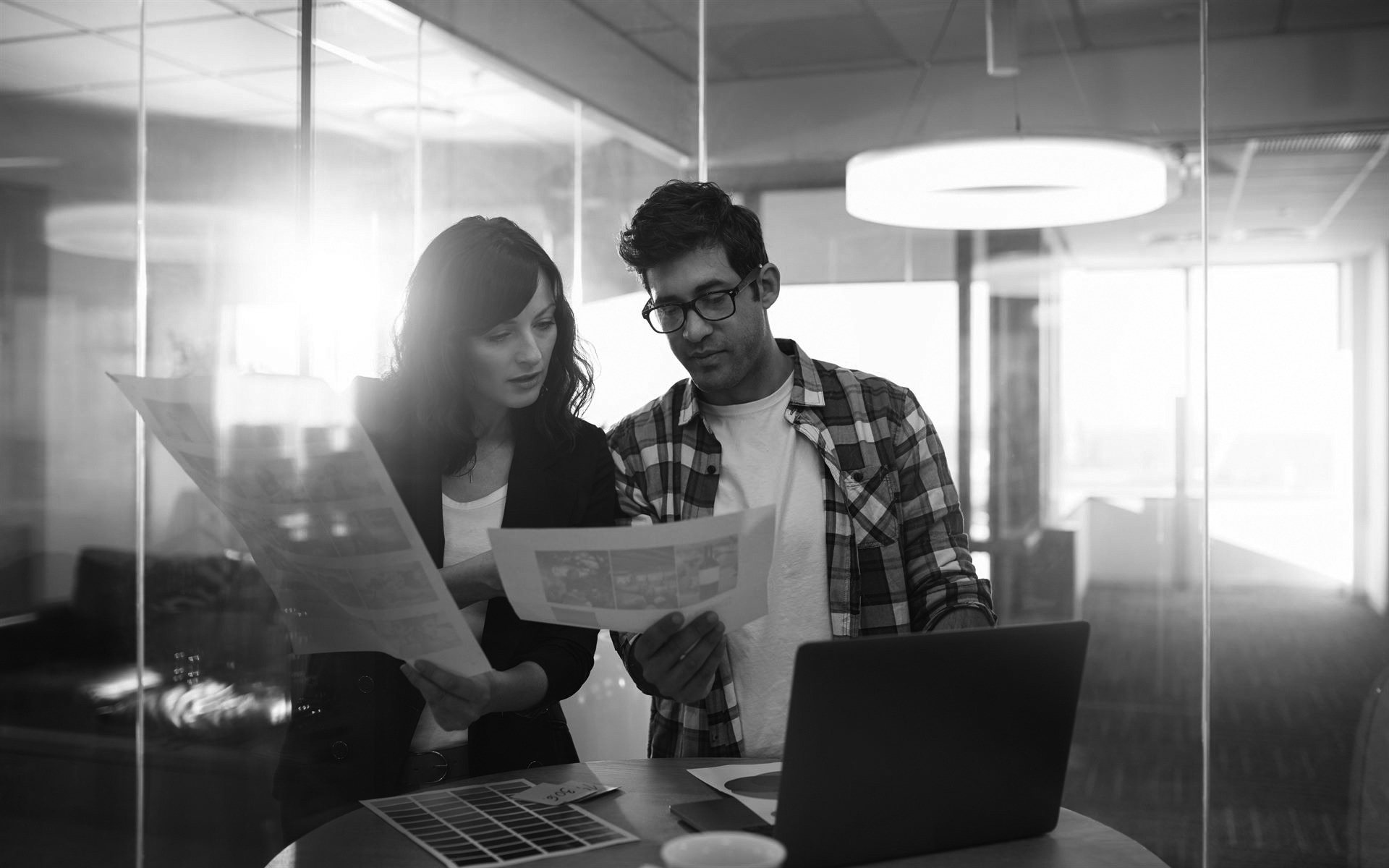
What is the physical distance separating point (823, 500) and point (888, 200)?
1123 mm

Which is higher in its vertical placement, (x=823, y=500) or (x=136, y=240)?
(x=136, y=240)

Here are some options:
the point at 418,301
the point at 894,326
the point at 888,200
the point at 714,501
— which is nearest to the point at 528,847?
the point at 714,501

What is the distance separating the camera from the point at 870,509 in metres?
1.78

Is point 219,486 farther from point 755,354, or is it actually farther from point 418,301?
point 755,354

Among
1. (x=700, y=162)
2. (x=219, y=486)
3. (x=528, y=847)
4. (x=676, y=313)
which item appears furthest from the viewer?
(x=700, y=162)

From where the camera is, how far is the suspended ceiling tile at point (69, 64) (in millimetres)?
2771

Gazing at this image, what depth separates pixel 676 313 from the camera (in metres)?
1.72

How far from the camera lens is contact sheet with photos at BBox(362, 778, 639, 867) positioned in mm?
1170

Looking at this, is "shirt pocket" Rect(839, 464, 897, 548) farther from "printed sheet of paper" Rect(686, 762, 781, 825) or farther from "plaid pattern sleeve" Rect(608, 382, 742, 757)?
"printed sheet of paper" Rect(686, 762, 781, 825)

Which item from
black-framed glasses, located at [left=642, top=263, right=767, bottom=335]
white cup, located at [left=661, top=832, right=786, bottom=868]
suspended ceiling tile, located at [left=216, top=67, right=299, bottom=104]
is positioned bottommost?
white cup, located at [left=661, top=832, right=786, bottom=868]

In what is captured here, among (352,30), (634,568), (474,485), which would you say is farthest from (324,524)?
(352,30)

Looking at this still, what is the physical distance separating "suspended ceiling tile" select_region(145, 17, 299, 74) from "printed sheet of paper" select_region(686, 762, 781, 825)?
259 centimetres

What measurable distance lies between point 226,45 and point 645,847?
280 cm

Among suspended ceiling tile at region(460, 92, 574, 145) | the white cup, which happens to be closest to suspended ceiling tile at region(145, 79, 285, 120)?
suspended ceiling tile at region(460, 92, 574, 145)
